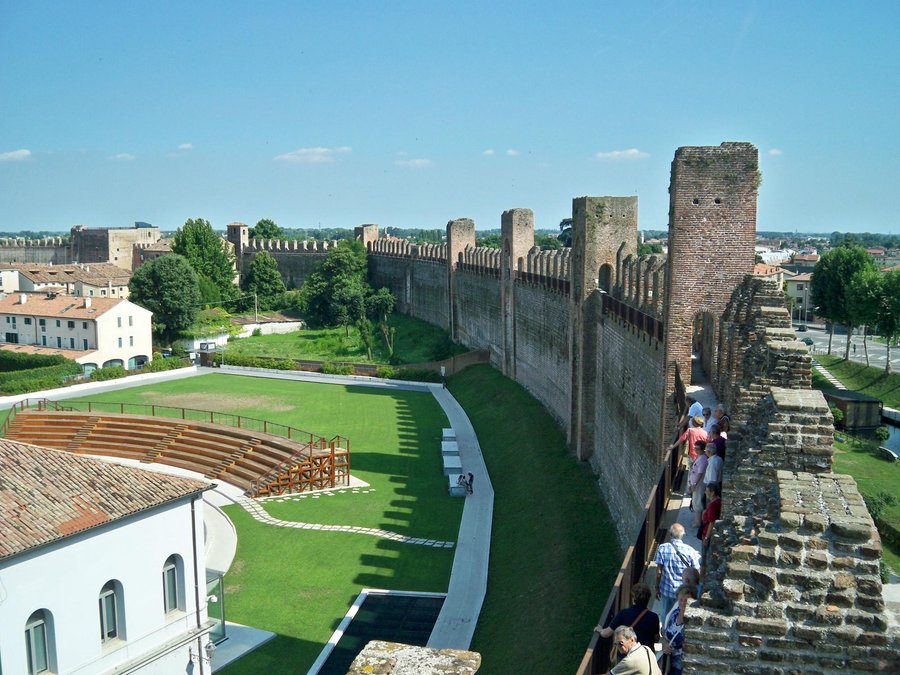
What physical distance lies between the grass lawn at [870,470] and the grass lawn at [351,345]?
16870 mm

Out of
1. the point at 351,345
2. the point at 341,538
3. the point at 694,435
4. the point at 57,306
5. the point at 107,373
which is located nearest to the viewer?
the point at 694,435

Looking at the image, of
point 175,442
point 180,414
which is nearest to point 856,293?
point 180,414

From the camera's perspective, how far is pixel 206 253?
183ft

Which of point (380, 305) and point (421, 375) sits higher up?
point (380, 305)

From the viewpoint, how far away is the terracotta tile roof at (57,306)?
39.0 metres

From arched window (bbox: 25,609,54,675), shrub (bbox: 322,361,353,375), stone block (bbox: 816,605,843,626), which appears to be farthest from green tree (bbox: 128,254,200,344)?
stone block (bbox: 816,605,843,626)

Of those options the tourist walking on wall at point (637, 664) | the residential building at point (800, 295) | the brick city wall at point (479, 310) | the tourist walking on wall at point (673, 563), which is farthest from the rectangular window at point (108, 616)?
the residential building at point (800, 295)

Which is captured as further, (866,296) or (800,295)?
(800,295)


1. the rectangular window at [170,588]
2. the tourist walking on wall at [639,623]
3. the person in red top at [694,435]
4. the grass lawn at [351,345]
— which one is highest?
the person in red top at [694,435]

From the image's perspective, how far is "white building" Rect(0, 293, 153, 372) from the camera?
38.2m

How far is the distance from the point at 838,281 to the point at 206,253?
127ft

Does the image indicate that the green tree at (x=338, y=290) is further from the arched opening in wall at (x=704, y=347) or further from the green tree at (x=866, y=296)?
the arched opening in wall at (x=704, y=347)

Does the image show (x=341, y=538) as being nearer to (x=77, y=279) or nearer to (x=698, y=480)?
(x=698, y=480)

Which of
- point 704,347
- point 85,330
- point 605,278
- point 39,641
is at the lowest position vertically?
point 39,641
